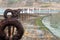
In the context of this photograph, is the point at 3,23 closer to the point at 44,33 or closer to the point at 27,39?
the point at 27,39

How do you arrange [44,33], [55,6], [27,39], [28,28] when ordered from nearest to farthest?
[27,39]
[44,33]
[28,28]
[55,6]

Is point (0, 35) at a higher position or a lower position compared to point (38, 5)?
higher

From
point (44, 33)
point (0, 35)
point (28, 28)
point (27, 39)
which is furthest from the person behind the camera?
point (28, 28)

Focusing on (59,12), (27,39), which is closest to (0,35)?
(27,39)

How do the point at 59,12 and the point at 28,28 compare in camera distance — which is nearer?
the point at 28,28

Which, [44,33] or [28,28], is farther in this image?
[28,28]

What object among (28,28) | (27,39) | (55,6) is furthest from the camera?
(55,6)

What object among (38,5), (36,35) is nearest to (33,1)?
(38,5)

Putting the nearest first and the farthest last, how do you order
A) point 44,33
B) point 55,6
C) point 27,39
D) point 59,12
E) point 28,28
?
point 27,39 → point 44,33 → point 28,28 → point 59,12 → point 55,6

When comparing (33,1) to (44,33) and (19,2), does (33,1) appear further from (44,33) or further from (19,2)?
(44,33)
